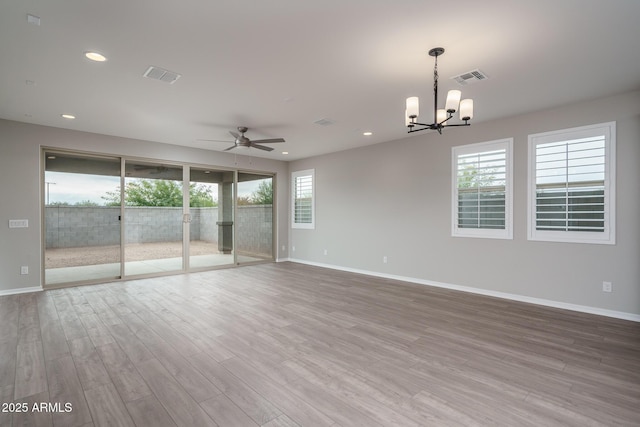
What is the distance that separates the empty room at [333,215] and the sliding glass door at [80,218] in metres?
0.04

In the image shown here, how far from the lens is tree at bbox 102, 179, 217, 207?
615 cm

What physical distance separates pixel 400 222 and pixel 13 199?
22.4ft

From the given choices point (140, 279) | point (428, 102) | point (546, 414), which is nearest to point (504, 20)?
point (428, 102)

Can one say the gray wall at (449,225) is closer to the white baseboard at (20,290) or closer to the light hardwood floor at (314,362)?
the light hardwood floor at (314,362)

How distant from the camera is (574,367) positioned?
8.59 ft

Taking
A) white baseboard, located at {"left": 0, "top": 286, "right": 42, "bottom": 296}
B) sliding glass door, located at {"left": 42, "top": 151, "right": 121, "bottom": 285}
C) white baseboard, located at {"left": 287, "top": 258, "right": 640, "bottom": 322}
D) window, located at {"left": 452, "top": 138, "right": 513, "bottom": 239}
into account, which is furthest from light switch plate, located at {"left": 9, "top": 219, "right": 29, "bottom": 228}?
window, located at {"left": 452, "top": 138, "right": 513, "bottom": 239}

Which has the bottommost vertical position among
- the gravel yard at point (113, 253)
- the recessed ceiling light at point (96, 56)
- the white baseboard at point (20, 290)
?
the white baseboard at point (20, 290)

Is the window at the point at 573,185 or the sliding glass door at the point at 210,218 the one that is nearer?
the window at the point at 573,185

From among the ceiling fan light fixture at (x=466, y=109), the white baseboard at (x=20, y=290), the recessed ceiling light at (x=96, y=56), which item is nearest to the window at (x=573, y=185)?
the ceiling fan light fixture at (x=466, y=109)

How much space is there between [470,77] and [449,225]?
2782 millimetres

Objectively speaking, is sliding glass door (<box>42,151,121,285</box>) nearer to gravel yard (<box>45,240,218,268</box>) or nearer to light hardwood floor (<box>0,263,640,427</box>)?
gravel yard (<box>45,240,218,268</box>)

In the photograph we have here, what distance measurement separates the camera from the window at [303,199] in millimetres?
8094

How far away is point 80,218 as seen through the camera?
5707 mm

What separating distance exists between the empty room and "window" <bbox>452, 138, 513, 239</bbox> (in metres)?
0.03
